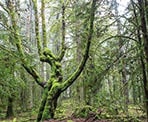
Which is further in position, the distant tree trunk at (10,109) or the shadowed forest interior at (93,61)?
the distant tree trunk at (10,109)

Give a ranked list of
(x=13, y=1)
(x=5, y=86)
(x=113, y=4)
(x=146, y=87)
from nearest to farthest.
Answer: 1. (x=146, y=87)
2. (x=113, y=4)
3. (x=5, y=86)
4. (x=13, y=1)

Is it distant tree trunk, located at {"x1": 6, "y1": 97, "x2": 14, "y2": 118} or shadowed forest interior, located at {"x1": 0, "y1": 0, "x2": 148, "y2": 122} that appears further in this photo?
distant tree trunk, located at {"x1": 6, "y1": 97, "x2": 14, "y2": 118}

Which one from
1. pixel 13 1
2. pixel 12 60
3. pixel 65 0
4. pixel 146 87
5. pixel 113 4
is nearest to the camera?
pixel 146 87

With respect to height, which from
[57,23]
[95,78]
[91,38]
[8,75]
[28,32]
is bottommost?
[95,78]

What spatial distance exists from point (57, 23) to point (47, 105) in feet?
16.7

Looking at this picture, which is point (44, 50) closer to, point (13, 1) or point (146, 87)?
point (13, 1)

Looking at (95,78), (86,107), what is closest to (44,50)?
(86,107)

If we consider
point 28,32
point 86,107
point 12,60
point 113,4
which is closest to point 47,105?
point 86,107

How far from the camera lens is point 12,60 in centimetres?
1035

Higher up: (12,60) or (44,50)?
(44,50)

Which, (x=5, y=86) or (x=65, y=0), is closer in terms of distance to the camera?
(x=5, y=86)

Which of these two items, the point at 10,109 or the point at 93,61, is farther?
the point at 10,109

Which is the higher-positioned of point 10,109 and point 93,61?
point 93,61

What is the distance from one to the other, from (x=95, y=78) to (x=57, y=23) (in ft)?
26.7
